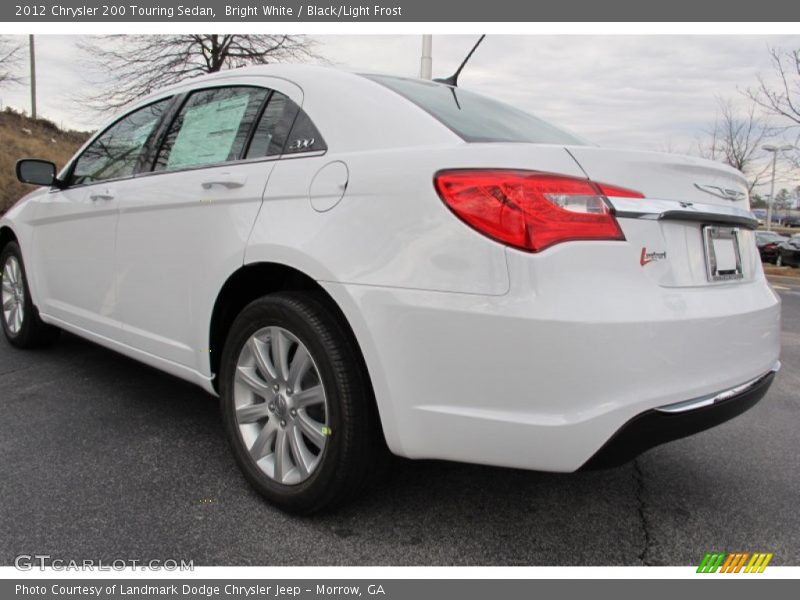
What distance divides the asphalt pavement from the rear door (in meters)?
0.48

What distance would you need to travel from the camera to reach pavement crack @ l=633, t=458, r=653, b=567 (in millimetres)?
2047

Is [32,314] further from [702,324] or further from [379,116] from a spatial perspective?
[702,324]

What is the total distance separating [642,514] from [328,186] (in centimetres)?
167

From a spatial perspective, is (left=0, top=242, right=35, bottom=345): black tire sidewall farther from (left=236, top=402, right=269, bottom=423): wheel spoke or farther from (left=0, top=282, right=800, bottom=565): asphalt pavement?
(left=236, top=402, right=269, bottom=423): wheel spoke

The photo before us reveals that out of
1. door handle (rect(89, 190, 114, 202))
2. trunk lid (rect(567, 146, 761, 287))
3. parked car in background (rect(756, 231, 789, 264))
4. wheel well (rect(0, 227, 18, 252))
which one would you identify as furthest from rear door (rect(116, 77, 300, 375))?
parked car in background (rect(756, 231, 789, 264))

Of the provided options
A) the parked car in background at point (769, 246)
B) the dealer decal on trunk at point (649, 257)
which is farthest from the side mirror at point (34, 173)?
the parked car in background at point (769, 246)

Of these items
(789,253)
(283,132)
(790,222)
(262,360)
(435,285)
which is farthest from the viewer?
(790,222)

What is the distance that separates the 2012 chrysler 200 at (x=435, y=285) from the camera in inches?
66.7

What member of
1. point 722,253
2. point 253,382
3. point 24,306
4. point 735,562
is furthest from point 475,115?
point 24,306

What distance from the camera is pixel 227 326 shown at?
2600mm

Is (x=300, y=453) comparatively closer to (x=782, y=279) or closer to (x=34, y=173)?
Answer: (x=34, y=173)

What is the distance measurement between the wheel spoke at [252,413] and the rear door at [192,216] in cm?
31

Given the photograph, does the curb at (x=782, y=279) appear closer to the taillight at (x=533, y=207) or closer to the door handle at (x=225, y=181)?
the taillight at (x=533, y=207)
